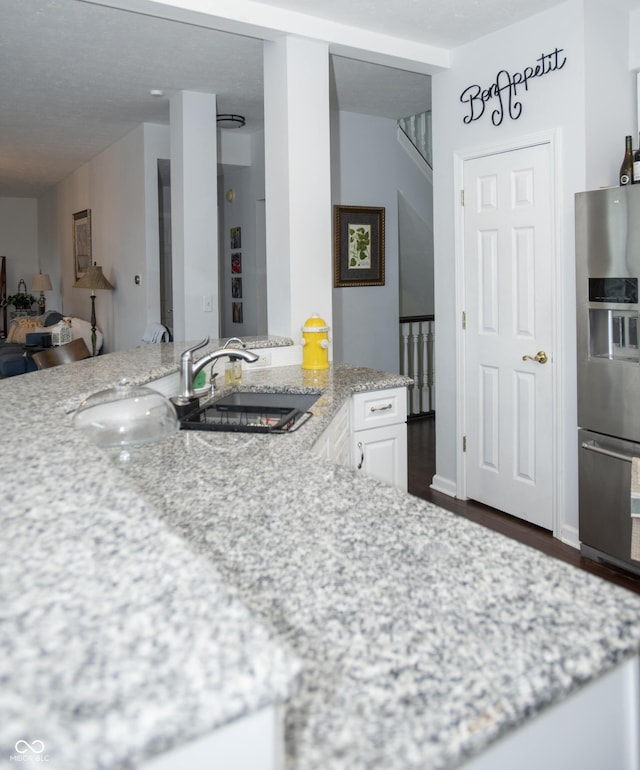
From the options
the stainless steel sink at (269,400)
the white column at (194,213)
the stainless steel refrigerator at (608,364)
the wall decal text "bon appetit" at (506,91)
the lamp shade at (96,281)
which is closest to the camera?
the stainless steel sink at (269,400)

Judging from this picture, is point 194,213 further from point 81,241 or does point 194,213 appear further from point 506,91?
point 81,241

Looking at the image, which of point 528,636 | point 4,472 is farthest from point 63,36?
point 528,636

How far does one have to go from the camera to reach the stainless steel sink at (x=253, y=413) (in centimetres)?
212

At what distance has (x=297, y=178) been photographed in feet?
11.3

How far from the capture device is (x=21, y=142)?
21.4 ft

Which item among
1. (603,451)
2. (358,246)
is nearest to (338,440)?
(603,451)

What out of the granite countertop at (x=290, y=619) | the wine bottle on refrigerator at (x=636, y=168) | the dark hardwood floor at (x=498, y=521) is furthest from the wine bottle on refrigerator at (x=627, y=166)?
the granite countertop at (x=290, y=619)

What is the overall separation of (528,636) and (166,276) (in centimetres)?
683

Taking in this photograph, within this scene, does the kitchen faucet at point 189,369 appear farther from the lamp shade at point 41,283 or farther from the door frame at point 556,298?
the lamp shade at point 41,283

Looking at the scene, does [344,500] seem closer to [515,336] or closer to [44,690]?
[44,690]

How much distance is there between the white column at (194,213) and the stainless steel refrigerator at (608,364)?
9.32 ft

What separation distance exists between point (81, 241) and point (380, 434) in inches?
243

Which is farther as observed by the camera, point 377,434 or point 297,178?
point 297,178

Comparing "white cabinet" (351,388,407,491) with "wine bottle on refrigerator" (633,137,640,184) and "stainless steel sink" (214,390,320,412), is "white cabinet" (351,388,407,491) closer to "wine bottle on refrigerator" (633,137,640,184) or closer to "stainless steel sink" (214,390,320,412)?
"stainless steel sink" (214,390,320,412)
